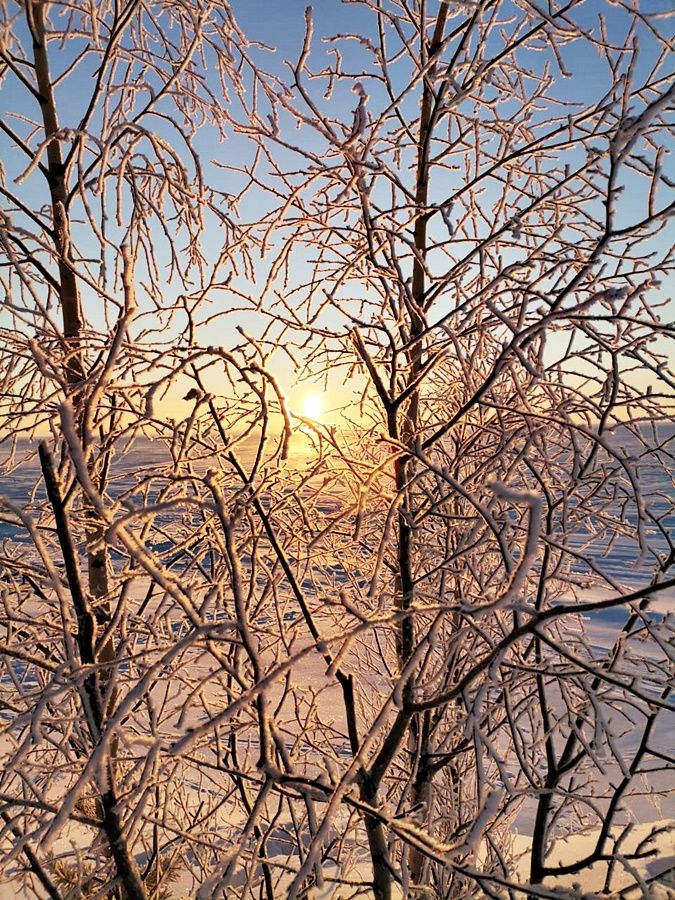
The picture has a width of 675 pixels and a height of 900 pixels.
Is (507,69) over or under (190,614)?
over

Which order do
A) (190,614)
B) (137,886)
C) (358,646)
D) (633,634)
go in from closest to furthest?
(190,614) < (137,886) < (633,634) < (358,646)

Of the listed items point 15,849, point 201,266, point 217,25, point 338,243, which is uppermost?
point 217,25

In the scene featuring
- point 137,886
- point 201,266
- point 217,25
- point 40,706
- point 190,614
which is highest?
point 217,25

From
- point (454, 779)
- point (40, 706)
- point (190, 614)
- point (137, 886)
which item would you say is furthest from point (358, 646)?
point (40, 706)

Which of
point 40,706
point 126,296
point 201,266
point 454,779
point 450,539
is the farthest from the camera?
point 454,779

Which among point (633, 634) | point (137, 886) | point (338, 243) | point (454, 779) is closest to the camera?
point (137, 886)

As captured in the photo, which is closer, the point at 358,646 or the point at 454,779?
the point at 454,779

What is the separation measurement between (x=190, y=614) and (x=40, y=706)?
336mm

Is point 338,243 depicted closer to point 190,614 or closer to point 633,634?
point 190,614

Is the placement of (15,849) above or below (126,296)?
below

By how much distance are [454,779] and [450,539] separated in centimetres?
164

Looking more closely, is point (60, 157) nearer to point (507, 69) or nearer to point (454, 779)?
point (507, 69)

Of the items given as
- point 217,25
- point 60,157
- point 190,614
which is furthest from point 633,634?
point 217,25

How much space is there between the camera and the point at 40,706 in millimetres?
979
